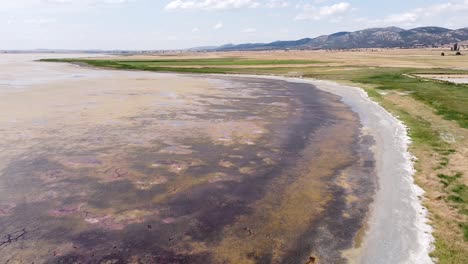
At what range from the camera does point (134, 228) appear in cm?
1292

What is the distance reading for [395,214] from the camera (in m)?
14.3

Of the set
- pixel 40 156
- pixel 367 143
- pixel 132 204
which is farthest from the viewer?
pixel 367 143

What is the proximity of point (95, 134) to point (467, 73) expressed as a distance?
7216cm

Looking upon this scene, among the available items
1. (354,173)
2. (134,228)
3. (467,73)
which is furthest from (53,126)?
(467,73)

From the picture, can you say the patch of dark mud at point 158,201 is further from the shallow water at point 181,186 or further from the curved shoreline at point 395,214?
the curved shoreline at point 395,214

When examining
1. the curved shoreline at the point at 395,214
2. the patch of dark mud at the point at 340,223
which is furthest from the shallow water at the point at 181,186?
the curved shoreline at the point at 395,214

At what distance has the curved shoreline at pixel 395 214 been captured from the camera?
1155 cm

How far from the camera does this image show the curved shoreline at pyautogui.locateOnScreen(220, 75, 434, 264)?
11.5 m

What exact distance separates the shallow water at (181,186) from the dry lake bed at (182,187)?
57 millimetres

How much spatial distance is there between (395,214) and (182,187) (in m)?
8.26

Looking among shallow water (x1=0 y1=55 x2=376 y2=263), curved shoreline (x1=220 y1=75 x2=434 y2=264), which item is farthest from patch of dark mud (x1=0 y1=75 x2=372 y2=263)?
curved shoreline (x1=220 y1=75 x2=434 y2=264)

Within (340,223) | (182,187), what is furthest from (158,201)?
(340,223)

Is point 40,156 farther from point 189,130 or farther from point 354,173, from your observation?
point 354,173

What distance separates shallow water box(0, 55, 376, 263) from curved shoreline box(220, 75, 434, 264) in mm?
546
